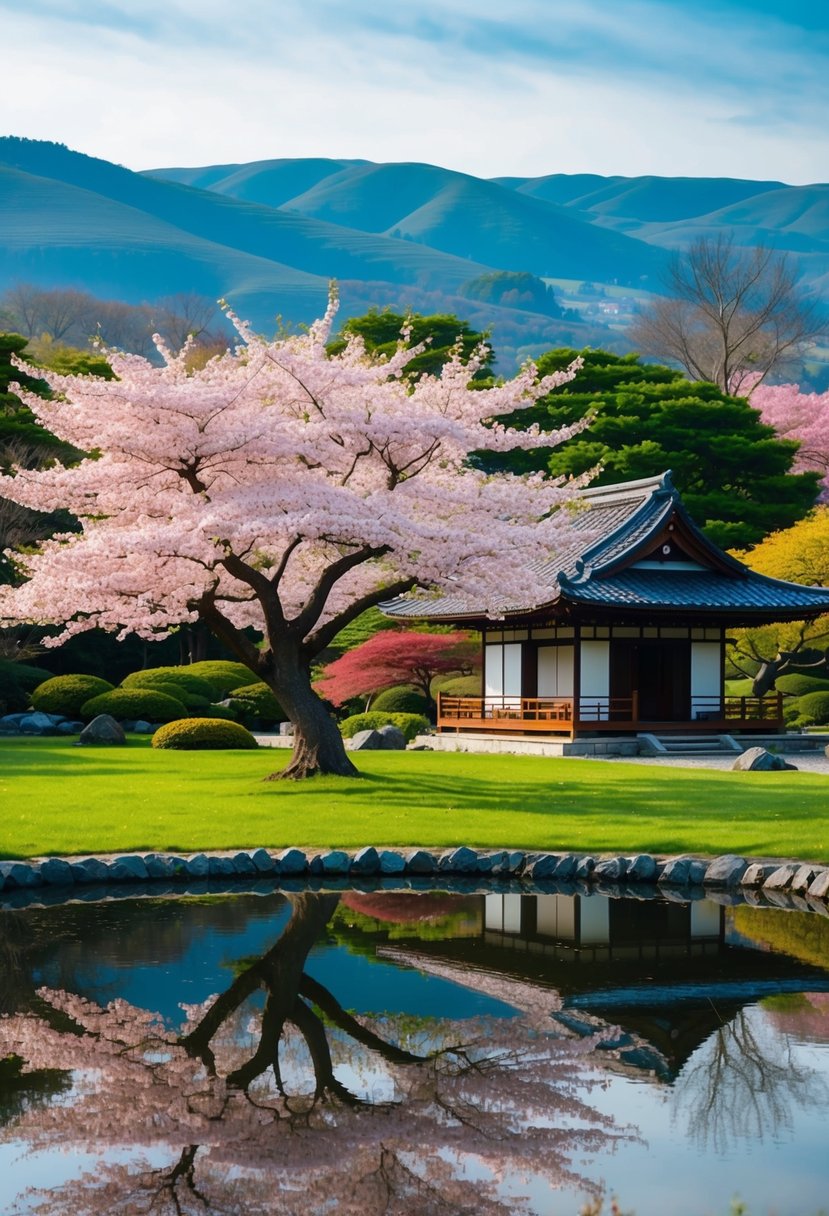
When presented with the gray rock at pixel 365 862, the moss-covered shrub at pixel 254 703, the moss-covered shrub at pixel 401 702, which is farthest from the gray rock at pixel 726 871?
the moss-covered shrub at pixel 254 703

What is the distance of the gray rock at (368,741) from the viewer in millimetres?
30875

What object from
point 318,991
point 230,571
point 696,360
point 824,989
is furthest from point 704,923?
point 696,360

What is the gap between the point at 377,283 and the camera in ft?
632

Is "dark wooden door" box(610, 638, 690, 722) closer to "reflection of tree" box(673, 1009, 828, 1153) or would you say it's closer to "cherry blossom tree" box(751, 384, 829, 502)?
"cherry blossom tree" box(751, 384, 829, 502)

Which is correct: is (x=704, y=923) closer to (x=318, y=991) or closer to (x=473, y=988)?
(x=473, y=988)

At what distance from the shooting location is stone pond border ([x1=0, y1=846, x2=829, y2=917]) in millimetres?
13016

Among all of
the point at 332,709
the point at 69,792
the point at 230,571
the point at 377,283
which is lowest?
the point at 332,709

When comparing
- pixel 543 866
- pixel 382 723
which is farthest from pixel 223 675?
pixel 543 866

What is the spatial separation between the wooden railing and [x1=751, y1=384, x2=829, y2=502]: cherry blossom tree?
20.5 meters

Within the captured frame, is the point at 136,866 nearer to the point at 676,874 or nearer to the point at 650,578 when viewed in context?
the point at 676,874

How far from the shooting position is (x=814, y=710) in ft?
124

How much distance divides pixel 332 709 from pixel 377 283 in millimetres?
160607

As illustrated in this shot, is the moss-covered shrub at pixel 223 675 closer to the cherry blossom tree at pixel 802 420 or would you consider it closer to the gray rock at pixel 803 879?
the cherry blossom tree at pixel 802 420

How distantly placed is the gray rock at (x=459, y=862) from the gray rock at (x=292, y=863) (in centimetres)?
139
